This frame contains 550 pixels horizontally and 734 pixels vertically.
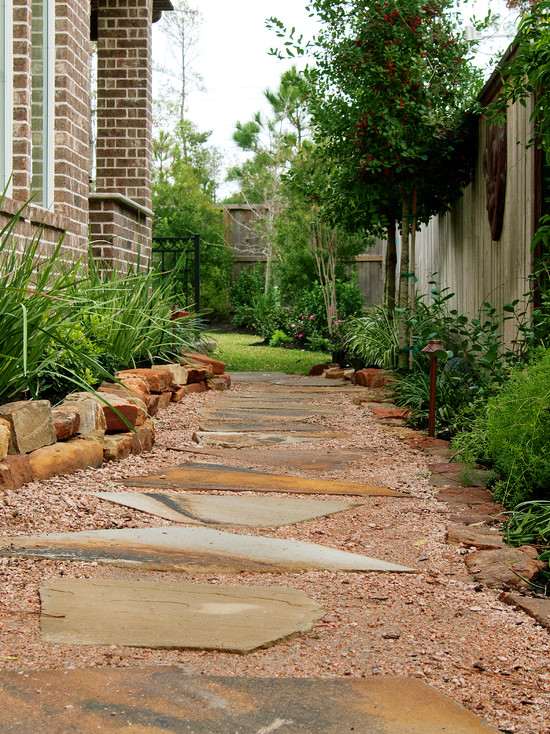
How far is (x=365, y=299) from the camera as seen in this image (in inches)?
633

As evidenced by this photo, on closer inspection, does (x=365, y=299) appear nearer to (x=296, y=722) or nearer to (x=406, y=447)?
(x=406, y=447)

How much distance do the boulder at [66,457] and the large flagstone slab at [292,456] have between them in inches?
28.1

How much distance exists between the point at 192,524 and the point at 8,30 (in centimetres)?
396

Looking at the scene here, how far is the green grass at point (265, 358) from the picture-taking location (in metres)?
10.7

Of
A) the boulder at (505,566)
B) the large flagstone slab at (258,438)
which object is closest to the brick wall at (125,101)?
the large flagstone slab at (258,438)

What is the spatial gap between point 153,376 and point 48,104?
2121 mm

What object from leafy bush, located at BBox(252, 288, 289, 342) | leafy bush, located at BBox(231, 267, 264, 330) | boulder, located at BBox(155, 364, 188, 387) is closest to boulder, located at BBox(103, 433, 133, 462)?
boulder, located at BBox(155, 364, 188, 387)

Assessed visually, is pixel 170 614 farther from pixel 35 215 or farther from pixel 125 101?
pixel 125 101

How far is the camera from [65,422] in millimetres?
3947

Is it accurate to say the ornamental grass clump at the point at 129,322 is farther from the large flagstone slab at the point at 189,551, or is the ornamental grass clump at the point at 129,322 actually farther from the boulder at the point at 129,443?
the large flagstone slab at the point at 189,551

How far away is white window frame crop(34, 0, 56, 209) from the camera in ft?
21.5

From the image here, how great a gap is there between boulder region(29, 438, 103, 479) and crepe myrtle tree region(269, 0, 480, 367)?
4.23 m

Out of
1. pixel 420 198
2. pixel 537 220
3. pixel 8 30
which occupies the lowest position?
pixel 537 220

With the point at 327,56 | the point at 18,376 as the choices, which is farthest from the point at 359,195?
the point at 18,376
